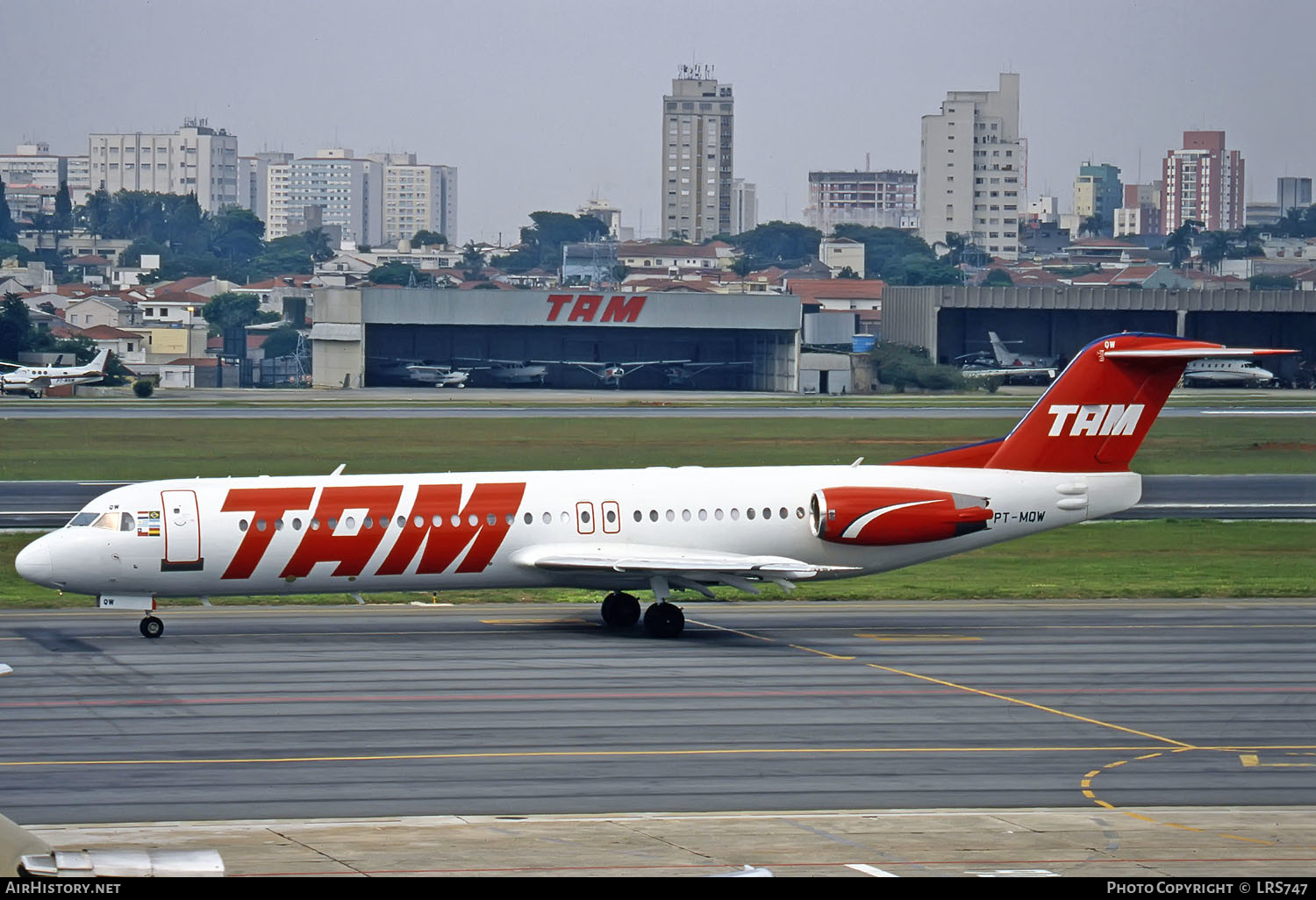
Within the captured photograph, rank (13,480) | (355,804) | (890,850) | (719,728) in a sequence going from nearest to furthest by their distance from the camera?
(890,850) < (355,804) < (719,728) < (13,480)

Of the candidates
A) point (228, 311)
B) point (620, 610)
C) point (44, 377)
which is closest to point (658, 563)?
point (620, 610)

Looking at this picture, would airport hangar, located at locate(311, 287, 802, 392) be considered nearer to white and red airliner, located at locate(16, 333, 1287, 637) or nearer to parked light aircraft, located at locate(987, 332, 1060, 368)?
parked light aircraft, located at locate(987, 332, 1060, 368)

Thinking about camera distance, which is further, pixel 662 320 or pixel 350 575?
pixel 662 320

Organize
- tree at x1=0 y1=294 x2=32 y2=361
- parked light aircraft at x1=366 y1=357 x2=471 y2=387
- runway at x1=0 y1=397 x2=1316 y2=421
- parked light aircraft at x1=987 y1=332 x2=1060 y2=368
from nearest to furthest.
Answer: runway at x1=0 y1=397 x2=1316 y2=421, parked light aircraft at x1=366 y1=357 x2=471 y2=387, tree at x1=0 y1=294 x2=32 y2=361, parked light aircraft at x1=987 y1=332 x2=1060 y2=368

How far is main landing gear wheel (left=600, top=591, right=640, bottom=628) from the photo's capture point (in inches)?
1416

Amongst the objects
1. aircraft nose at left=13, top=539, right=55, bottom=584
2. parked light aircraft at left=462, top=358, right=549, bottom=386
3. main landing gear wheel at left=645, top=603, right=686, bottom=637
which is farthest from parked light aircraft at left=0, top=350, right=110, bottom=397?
main landing gear wheel at left=645, top=603, right=686, bottom=637

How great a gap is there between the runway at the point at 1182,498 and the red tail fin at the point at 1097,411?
63.0 feet

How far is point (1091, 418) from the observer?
37.7m

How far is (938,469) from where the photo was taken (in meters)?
37.1

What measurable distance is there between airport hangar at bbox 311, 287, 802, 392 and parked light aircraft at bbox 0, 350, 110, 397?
676 inches

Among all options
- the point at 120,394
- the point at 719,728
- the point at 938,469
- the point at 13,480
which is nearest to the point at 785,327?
the point at 120,394

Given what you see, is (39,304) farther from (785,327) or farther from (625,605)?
(625,605)

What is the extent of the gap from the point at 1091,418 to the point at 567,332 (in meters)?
107

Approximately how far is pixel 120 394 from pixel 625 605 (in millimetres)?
90461
